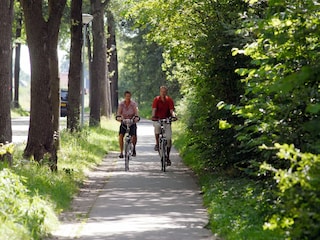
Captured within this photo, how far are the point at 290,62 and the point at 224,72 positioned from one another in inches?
288

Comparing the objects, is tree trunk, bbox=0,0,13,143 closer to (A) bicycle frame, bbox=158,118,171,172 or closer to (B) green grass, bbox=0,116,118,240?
(B) green grass, bbox=0,116,118,240

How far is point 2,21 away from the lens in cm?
1493

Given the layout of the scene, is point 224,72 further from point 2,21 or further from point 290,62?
point 290,62

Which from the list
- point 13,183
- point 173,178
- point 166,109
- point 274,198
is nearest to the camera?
point 274,198

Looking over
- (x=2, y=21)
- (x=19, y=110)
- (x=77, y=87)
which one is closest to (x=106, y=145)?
(x=77, y=87)

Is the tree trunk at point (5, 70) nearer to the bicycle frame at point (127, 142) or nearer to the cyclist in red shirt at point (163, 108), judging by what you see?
the bicycle frame at point (127, 142)

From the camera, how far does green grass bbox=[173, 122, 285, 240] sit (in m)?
9.91

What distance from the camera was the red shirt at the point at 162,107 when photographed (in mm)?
20250

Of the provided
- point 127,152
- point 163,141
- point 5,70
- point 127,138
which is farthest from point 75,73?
point 5,70

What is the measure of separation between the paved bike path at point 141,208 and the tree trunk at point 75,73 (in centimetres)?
635

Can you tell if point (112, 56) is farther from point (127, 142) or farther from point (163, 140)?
point (163, 140)

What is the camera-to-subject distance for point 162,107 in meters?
20.3

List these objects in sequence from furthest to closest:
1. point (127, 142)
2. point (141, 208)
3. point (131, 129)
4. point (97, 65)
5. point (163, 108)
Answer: point (97, 65) < point (131, 129) < point (127, 142) < point (163, 108) < point (141, 208)

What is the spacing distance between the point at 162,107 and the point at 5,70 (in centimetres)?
584
